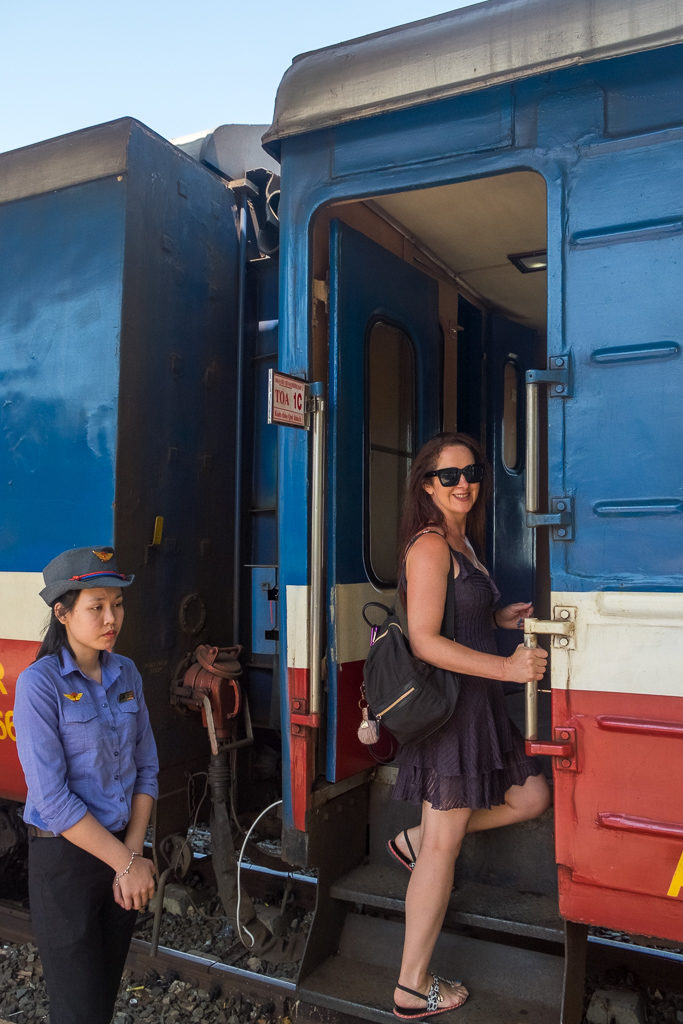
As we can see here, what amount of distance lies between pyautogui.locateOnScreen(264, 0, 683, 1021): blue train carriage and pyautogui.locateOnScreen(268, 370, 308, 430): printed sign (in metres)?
0.08

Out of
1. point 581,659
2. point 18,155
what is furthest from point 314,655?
point 18,155

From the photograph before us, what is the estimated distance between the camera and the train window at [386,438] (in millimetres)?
3684

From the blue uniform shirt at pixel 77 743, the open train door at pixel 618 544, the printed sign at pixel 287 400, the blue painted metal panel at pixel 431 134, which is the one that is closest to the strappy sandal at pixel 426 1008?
the open train door at pixel 618 544

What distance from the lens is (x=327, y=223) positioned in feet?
11.2

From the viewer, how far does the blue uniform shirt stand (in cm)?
225

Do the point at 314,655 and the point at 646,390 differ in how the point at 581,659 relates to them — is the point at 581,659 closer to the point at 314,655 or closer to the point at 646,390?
the point at 646,390

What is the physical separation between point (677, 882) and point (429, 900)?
0.79m

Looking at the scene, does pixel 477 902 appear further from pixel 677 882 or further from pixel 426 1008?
pixel 677 882

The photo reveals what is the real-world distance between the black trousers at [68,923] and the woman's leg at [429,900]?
3.22 feet

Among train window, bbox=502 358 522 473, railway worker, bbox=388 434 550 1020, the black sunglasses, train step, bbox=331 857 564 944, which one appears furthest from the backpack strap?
train window, bbox=502 358 522 473

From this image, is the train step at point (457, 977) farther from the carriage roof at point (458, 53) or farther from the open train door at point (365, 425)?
the carriage roof at point (458, 53)

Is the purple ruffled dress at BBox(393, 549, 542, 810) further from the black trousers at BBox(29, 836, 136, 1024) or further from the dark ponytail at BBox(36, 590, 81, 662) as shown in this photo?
the dark ponytail at BBox(36, 590, 81, 662)

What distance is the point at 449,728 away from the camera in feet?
9.32

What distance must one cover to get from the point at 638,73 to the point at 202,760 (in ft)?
10.9
